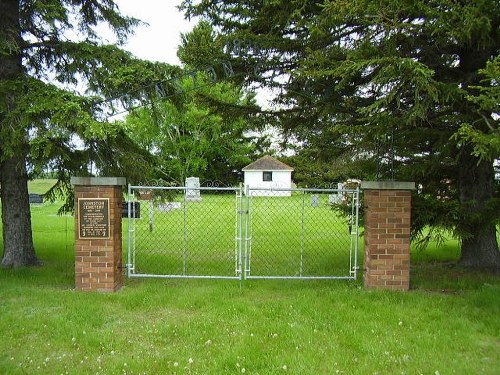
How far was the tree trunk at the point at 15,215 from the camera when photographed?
7.77 m

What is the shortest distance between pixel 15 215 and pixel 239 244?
12.7 ft

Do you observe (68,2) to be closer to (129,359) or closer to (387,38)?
(387,38)

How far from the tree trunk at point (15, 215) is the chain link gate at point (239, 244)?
181 cm

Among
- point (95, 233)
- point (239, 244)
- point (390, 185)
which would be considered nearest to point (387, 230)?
point (390, 185)

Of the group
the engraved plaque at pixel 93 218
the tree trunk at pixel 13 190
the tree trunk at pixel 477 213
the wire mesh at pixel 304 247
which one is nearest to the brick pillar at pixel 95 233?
the engraved plaque at pixel 93 218

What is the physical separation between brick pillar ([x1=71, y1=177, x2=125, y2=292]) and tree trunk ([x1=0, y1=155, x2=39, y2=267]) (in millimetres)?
1813

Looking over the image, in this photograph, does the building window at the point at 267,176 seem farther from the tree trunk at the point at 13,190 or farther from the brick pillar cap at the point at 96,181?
the brick pillar cap at the point at 96,181

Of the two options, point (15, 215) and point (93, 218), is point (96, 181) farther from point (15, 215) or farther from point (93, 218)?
point (15, 215)

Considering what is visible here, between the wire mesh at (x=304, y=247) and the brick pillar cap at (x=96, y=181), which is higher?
the brick pillar cap at (x=96, y=181)

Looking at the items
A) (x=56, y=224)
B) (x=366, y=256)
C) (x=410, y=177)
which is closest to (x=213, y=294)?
(x=366, y=256)

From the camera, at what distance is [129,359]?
13.7 ft

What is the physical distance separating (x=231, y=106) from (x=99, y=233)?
11.1ft

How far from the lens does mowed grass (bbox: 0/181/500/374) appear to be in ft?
13.4

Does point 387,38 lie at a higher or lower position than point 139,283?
higher
